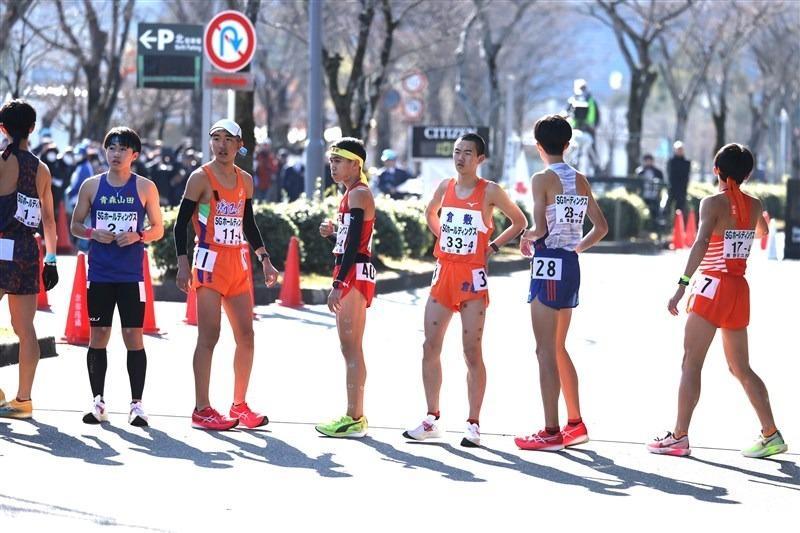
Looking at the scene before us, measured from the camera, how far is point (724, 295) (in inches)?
339

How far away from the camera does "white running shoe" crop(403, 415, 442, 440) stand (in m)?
9.02

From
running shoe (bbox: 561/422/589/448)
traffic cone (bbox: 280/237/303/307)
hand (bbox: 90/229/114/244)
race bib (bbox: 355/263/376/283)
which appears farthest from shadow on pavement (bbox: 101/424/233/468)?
traffic cone (bbox: 280/237/303/307)

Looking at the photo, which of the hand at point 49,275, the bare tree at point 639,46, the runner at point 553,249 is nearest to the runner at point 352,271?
the runner at point 553,249

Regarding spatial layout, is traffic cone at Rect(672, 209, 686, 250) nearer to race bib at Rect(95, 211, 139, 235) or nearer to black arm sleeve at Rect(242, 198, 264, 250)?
black arm sleeve at Rect(242, 198, 264, 250)

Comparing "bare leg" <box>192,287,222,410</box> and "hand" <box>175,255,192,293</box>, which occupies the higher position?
"hand" <box>175,255,192,293</box>

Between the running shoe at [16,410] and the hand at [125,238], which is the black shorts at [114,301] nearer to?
the hand at [125,238]

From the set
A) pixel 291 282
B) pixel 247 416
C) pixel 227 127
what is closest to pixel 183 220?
pixel 227 127

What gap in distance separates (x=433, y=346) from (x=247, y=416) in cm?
117

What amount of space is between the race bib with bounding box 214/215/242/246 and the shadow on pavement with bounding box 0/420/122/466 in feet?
4.27

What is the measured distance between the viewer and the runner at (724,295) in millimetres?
8617

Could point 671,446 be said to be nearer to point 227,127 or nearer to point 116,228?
point 227,127

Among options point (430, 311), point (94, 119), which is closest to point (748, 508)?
point (430, 311)

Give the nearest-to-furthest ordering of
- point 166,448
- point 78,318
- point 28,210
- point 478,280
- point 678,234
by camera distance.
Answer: point 166,448 → point 478,280 → point 28,210 → point 78,318 → point 678,234

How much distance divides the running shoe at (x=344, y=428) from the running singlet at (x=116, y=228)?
1.38 metres
